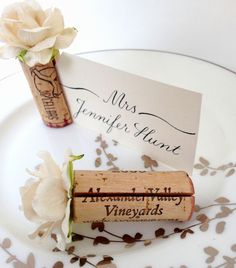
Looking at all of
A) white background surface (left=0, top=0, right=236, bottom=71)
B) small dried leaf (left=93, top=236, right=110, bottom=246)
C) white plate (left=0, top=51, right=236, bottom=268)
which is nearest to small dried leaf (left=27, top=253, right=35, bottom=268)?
white plate (left=0, top=51, right=236, bottom=268)

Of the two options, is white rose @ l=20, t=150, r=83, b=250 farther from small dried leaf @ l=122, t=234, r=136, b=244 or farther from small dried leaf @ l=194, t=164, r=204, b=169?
small dried leaf @ l=194, t=164, r=204, b=169

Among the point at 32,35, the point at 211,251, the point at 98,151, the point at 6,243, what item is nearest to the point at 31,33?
the point at 32,35

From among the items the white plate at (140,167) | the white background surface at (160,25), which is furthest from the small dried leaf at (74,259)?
the white background surface at (160,25)

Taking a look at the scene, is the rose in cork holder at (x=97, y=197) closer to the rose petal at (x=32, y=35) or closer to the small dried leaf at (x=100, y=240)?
the small dried leaf at (x=100, y=240)

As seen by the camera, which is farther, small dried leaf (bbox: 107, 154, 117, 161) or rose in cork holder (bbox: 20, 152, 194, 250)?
small dried leaf (bbox: 107, 154, 117, 161)

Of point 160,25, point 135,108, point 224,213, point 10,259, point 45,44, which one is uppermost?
point 160,25

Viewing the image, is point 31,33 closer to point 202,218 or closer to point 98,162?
point 98,162
